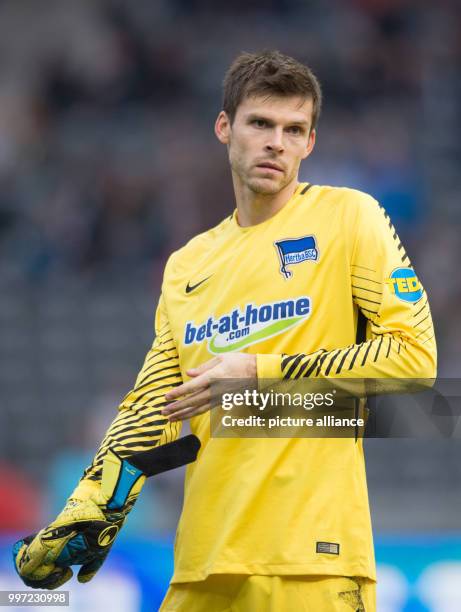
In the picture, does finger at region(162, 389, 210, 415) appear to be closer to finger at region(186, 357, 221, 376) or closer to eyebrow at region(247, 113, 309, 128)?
finger at region(186, 357, 221, 376)

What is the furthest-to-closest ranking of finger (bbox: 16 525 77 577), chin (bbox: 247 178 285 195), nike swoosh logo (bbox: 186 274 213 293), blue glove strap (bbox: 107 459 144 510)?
nike swoosh logo (bbox: 186 274 213 293) < chin (bbox: 247 178 285 195) < blue glove strap (bbox: 107 459 144 510) < finger (bbox: 16 525 77 577)

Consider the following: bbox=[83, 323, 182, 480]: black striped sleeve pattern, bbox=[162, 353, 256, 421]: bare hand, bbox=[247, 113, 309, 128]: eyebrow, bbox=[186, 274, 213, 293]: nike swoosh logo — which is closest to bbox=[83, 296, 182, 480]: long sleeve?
bbox=[83, 323, 182, 480]: black striped sleeve pattern

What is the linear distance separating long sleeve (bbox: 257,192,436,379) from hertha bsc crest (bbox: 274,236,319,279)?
5.1 inches

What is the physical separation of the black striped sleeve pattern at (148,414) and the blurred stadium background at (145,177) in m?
3.06

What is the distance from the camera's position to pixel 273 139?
3.52 metres

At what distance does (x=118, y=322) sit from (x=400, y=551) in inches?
160

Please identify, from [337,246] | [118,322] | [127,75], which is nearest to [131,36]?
[127,75]

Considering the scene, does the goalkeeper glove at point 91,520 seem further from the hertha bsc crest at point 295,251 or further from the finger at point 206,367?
the hertha bsc crest at point 295,251

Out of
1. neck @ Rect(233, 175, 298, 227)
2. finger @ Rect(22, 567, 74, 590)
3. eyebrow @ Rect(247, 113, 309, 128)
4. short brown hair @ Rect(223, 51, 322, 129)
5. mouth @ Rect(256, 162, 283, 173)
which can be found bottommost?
finger @ Rect(22, 567, 74, 590)

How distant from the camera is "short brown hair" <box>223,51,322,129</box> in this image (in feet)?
11.6

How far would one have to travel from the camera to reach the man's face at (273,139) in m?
3.53

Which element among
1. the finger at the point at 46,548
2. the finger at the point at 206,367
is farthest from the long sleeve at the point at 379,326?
the finger at the point at 46,548

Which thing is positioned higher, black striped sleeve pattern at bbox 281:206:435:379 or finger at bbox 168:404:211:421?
black striped sleeve pattern at bbox 281:206:435:379

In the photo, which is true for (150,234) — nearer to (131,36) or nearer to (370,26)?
(131,36)
